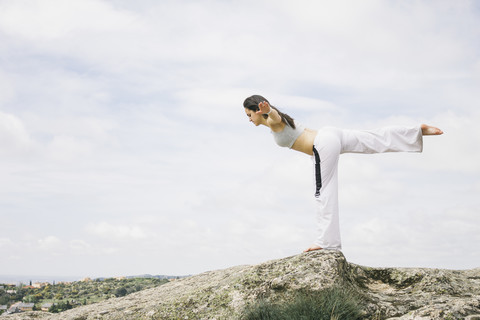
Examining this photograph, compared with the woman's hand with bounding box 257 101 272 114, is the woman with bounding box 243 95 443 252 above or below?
below

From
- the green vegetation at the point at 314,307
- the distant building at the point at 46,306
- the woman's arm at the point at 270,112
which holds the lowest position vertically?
the green vegetation at the point at 314,307

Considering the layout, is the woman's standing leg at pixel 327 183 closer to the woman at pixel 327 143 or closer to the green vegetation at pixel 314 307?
the woman at pixel 327 143

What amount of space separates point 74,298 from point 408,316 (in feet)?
92.3

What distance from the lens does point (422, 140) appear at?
920 centimetres

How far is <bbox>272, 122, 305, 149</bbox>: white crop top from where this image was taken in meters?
8.97

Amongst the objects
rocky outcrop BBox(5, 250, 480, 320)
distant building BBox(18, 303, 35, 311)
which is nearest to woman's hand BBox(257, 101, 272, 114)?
rocky outcrop BBox(5, 250, 480, 320)

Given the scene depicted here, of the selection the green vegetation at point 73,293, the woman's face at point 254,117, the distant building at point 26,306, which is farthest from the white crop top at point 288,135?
the distant building at point 26,306

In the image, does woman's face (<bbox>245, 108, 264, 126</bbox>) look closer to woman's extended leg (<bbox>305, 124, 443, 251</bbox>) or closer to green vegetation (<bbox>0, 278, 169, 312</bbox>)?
woman's extended leg (<bbox>305, 124, 443, 251</bbox>)

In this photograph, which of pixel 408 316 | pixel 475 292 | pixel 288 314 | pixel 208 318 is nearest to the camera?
pixel 408 316

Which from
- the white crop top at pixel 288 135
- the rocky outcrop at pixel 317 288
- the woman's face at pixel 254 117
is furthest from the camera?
the woman's face at pixel 254 117

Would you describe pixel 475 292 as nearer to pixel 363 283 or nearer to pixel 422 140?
pixel 363 283

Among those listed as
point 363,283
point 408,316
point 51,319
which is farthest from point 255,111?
point 51,319

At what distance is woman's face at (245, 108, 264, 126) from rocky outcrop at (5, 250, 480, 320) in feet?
9.24

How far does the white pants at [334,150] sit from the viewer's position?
8.41 m
